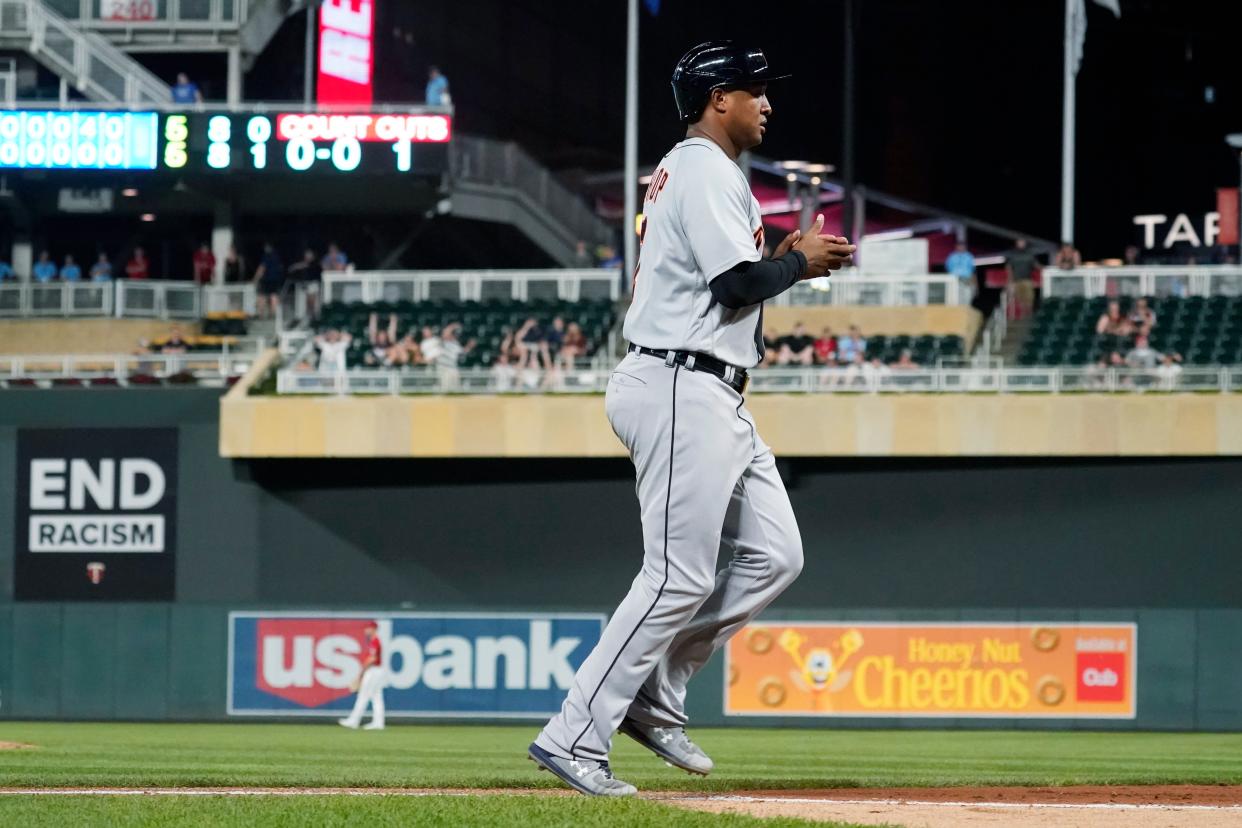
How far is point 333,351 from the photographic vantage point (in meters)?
23.2

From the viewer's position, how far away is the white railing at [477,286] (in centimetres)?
2581

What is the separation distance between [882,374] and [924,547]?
2.25m

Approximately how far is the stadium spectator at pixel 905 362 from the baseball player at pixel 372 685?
712 centimetres

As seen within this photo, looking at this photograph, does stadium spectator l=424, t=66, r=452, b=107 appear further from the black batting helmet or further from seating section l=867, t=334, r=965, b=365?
the black batting helmet

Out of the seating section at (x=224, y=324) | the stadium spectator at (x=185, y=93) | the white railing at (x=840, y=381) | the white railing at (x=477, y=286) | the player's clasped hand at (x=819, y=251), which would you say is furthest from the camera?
the stadium spectator at (x=185, y=93)

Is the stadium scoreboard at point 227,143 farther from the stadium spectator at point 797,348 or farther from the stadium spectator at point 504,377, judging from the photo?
the stadium spectator at point 797,348

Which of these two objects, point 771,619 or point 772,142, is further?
point 772,142

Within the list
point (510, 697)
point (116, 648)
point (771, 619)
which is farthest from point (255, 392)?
point (771, 619)

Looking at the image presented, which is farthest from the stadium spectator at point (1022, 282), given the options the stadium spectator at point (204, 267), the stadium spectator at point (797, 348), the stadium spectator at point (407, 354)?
the stadium spectator at point (204, 267)

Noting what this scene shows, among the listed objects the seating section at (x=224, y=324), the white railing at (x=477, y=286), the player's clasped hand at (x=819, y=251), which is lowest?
the player's clasped hand at (x=819, y=251)

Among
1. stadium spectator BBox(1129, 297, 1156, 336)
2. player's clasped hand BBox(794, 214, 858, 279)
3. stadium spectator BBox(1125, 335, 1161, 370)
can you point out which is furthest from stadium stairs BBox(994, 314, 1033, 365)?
player's clasped hand BBox(794, 214, 858, 279)

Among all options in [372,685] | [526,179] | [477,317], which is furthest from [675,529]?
[526,179]

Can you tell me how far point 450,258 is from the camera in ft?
108

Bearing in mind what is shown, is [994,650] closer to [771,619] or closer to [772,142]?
[771,619]
